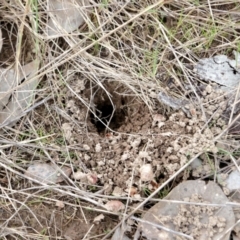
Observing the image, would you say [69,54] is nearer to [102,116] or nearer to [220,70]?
[102,116]

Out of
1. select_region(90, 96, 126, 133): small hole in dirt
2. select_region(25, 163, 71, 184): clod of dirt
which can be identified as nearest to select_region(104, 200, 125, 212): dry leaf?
select_region(25, 163, 71, 184): clod of dirt

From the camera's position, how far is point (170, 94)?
190 centimetres

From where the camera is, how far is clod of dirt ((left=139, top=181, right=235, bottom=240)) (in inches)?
66.9

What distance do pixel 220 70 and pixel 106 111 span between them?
46cm

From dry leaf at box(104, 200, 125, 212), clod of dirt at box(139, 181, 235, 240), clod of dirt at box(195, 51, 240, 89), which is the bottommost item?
clod of dirt at box(139, 181, 235, 240)

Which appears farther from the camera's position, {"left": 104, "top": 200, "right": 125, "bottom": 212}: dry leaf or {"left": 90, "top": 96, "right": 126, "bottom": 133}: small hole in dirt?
{"left": 90, "top": 96, "right": 126, "bottom": 133}: small hole in dirt

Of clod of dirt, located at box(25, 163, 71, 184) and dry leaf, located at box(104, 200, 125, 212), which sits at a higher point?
clod of dirt, located at box(25, 163, 71, 184)

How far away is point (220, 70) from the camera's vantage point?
193cm

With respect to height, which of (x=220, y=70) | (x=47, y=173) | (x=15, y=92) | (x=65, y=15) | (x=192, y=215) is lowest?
(x=192, y=215)

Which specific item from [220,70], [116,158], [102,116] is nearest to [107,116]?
[102,116]

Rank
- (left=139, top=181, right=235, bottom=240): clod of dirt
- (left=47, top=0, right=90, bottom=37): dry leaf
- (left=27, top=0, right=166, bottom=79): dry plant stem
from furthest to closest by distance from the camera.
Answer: (left=47, top=0, right=90, bottom=37): dry leaf, (left=27, top=0, right=166, bottom=79): dry plant stem, (left=139, top=181, right=235, bottom=240): clod of dirt

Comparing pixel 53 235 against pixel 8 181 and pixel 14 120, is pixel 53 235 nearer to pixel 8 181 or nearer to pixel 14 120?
pixel 8 181

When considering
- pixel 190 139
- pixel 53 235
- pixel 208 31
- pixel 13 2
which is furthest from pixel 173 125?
pixel 13 2

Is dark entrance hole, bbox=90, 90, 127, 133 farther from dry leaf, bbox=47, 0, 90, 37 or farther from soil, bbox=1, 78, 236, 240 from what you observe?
dry leaf, bbox=47, 0, 90, 37
